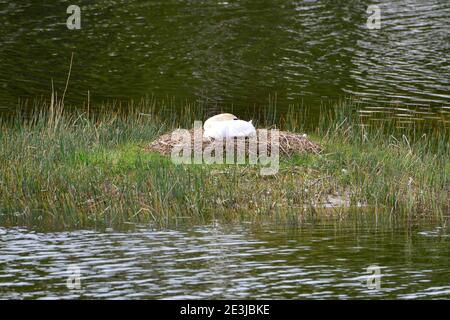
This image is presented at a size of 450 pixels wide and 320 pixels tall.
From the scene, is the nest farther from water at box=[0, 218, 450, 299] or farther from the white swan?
water at box=[0, 218, 450, 299]

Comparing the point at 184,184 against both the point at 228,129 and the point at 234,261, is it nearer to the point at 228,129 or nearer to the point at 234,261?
the point at 228,129

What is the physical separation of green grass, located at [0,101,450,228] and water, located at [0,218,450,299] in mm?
760

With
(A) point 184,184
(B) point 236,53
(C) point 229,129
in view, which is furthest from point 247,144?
(B) point 236,53

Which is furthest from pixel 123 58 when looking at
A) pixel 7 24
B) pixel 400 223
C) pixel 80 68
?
pixel 400 223

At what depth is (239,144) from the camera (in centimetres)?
1819

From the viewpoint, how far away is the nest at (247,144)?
18172 millimetres

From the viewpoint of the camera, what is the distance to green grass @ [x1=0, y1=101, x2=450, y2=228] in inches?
635

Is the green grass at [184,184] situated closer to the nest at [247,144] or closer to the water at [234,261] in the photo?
the nest at [247,144]

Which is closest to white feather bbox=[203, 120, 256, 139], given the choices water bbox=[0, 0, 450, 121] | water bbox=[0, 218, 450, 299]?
water bbox=[0, 218, 450, 299]

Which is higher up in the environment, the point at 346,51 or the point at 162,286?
the point at 346,51

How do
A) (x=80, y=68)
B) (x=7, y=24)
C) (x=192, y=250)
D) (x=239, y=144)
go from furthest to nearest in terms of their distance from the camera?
1. (x=7, y=24)
2. (x=80, y=68)
3. (x=239, y=144)
4. (x=192, y=250)

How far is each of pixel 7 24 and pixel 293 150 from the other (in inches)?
745

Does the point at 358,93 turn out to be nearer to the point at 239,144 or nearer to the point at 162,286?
the point at 239,144

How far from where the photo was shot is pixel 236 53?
105 feet
